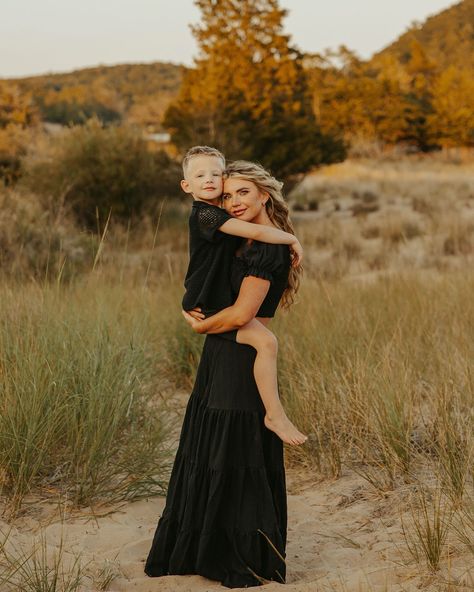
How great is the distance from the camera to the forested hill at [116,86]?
5506cm

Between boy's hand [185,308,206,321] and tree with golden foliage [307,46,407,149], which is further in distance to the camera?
tree with golden foliage [307,46,407,149]

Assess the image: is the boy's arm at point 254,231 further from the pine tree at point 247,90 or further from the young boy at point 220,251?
the pine tree at point 247,90

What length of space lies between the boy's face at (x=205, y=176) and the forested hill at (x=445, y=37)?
243ft

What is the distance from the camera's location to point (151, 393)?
556 centimetres

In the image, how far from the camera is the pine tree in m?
18.5

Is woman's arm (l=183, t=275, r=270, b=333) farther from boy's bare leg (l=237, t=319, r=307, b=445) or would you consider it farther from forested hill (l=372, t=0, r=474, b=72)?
forested hill (l=372, t=0, r=474, b=72)

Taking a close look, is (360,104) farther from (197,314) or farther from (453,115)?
(197,314)

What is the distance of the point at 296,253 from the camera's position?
3510mm

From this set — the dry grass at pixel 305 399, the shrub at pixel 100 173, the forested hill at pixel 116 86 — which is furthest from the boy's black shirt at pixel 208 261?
the forested hill at pixel 116 86

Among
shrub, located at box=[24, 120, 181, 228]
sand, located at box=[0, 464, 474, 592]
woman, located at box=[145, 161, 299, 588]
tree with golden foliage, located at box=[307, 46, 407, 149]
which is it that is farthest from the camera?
tree with golden foliage, located at box=[307, 46, 407, 149]

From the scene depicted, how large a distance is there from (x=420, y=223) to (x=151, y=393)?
39.5 ft

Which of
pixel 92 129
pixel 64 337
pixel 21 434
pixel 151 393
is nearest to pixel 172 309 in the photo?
pixel 151 393

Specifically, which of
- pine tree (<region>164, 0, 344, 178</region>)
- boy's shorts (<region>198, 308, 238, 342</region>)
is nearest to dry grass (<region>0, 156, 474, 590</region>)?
boy's shorts (<region>198, 308, 238, 342</region>)

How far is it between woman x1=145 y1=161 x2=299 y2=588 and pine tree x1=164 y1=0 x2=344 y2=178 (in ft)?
48.6
